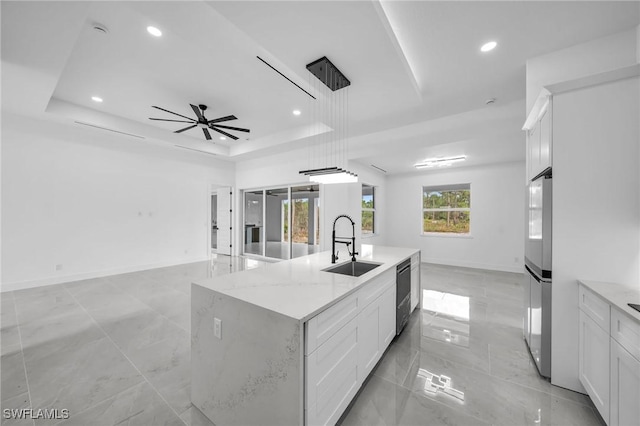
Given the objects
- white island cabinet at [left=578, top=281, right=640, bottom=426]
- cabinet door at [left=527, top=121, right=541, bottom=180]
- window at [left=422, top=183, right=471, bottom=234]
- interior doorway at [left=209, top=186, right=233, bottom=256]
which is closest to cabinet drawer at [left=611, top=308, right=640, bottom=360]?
white island cabinet at [left=578, top=281, right=640, bottom=426]

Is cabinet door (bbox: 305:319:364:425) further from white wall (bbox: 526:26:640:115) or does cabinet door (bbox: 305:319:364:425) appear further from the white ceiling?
white wall (bbox: 526:26:640:115)

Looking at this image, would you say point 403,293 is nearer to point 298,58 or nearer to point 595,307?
point 595,307

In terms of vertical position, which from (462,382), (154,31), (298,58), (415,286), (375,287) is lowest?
(462,382)

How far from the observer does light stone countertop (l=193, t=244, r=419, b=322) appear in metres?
1.33

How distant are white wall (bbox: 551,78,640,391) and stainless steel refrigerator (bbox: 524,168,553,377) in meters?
0.04

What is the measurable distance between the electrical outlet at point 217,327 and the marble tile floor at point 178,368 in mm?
622

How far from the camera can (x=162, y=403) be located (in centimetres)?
174

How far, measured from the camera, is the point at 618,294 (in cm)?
155

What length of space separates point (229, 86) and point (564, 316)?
4392mm

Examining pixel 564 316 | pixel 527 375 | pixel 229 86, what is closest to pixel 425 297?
A: pixel 527 375

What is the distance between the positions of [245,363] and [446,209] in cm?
672

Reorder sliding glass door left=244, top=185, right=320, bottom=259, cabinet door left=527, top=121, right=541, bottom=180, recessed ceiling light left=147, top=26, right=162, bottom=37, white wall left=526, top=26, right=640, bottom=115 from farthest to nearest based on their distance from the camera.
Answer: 1. sliding glass door left=244, top=185, right=320, bottom=259
2. recessed ceiling light left=147, top=26, right=162, bottom=37
3. cabinet door left=527, top=121, right=541, bottom=180
4. white wall left=526, top=26, right=640, bottom=115

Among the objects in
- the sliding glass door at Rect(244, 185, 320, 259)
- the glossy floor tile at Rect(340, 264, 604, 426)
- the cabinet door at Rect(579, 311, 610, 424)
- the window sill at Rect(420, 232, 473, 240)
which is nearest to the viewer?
the cabinet door at Rect(579, 311, 610, 424)

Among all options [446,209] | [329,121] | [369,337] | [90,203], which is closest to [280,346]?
[369,337]
